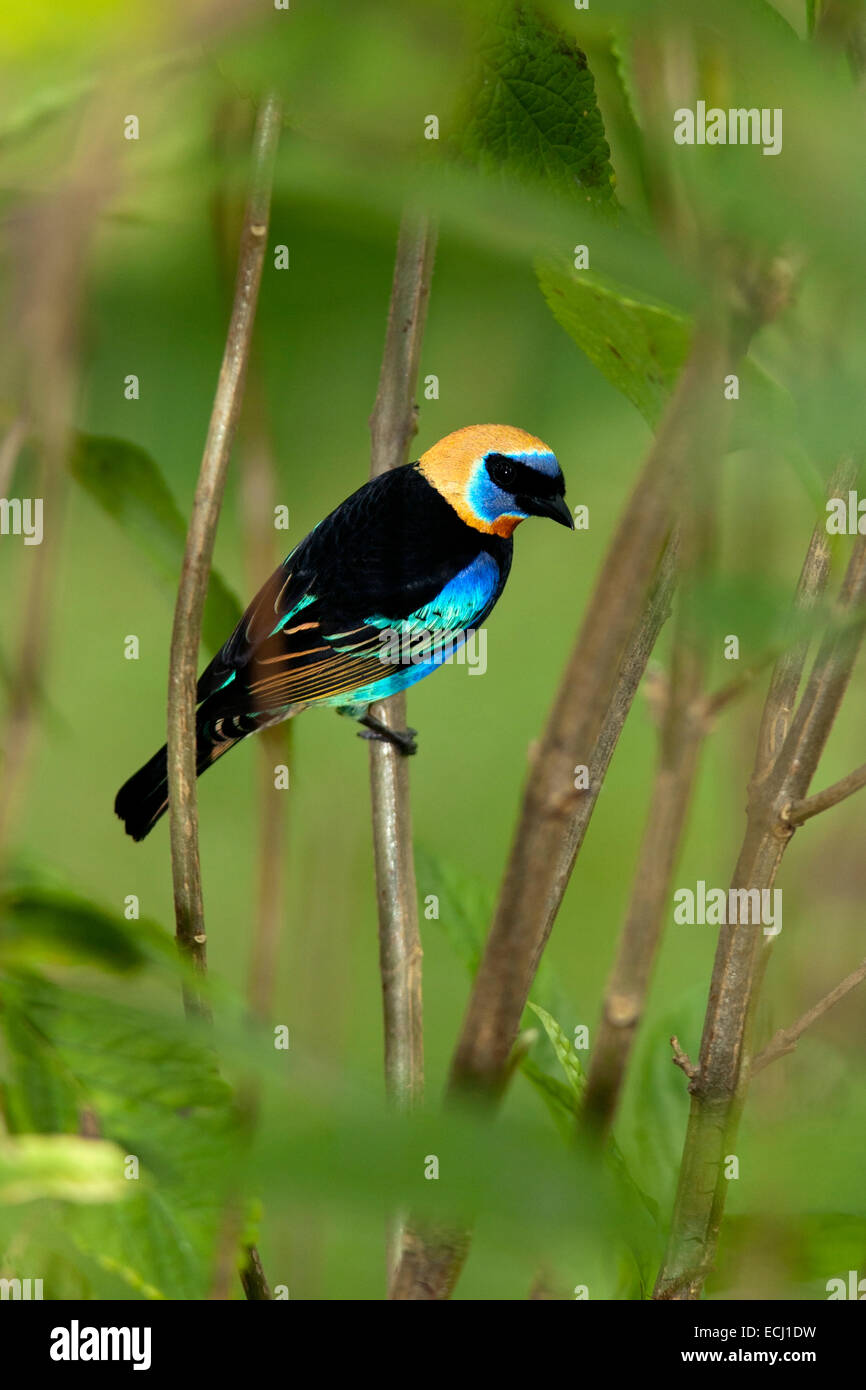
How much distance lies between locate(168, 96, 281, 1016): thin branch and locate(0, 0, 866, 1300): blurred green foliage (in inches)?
2.4

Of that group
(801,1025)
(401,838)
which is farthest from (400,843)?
(801,1025)

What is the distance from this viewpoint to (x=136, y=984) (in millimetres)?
898

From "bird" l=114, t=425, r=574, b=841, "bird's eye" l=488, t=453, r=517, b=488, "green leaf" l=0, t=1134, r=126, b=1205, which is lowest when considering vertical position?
"green leaf" l=0, t=1134, r=126, b=1205

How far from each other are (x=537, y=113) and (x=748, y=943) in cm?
55

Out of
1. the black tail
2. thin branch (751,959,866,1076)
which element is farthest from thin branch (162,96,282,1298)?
the black tail

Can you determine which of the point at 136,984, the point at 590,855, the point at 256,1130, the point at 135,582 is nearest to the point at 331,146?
the point at 256,1130

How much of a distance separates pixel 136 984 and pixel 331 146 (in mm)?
579

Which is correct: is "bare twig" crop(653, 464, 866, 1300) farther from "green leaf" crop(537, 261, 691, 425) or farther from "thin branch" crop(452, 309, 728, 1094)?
"thin branch" crop(452, 309, 728, 1094)

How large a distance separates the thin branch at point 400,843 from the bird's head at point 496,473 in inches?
15.1

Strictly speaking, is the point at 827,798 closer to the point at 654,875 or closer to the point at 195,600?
the point at 654,875

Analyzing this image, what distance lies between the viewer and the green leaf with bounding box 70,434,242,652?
103cm

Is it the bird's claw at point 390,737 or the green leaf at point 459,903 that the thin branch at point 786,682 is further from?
the bird's claw at point 390,737
